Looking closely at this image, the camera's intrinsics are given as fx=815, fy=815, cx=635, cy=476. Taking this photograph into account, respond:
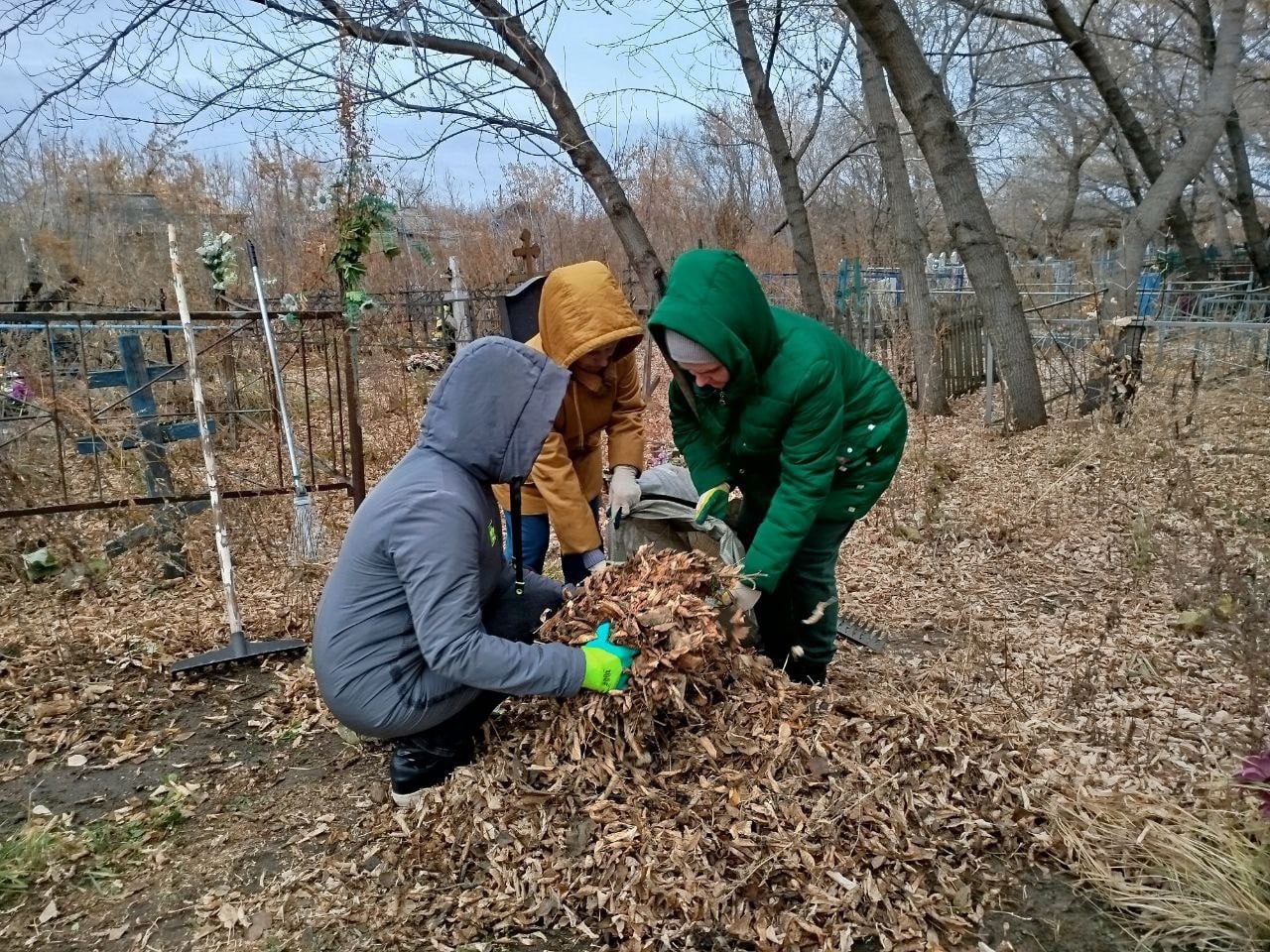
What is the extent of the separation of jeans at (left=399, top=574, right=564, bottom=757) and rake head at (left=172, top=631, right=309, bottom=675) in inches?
60.6

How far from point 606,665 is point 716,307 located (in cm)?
107

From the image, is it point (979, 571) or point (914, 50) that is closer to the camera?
point (979, 571)

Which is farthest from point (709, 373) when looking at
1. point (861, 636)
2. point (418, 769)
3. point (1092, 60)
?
point (1092, 60)

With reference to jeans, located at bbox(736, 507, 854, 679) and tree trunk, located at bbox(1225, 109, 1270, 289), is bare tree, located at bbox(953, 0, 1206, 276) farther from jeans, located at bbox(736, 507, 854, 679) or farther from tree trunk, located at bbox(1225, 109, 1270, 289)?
jeans, located at bbox(736, 507, 854, 679)

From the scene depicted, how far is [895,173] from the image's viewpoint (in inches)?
352

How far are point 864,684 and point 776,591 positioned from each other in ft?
1.45

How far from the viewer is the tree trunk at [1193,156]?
7414 millimetres

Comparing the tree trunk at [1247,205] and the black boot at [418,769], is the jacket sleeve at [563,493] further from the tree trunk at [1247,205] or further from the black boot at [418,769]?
the tree trunk at [1247,205]

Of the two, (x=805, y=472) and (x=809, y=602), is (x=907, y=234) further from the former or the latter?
(x=805, y=472)

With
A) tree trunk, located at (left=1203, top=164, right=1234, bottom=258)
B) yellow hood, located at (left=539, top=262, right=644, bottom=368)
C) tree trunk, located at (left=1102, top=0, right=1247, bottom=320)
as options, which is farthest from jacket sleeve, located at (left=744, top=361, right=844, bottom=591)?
tree trunk, located at (left=1203, top=164, right=1234, bottom=258)

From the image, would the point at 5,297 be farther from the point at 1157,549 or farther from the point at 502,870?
the point at 1157,549

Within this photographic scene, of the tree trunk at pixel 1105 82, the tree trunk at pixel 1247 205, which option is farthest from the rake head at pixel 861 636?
the tree trunk at pixel 1247 205

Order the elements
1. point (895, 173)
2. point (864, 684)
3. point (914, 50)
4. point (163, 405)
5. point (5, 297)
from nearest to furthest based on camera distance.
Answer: point (864, 684) < point (914, 50) < point (163, 405) < point (895, 173) < point (5, 297)

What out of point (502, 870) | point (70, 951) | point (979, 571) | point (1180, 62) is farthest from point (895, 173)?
point (1180, 62)
